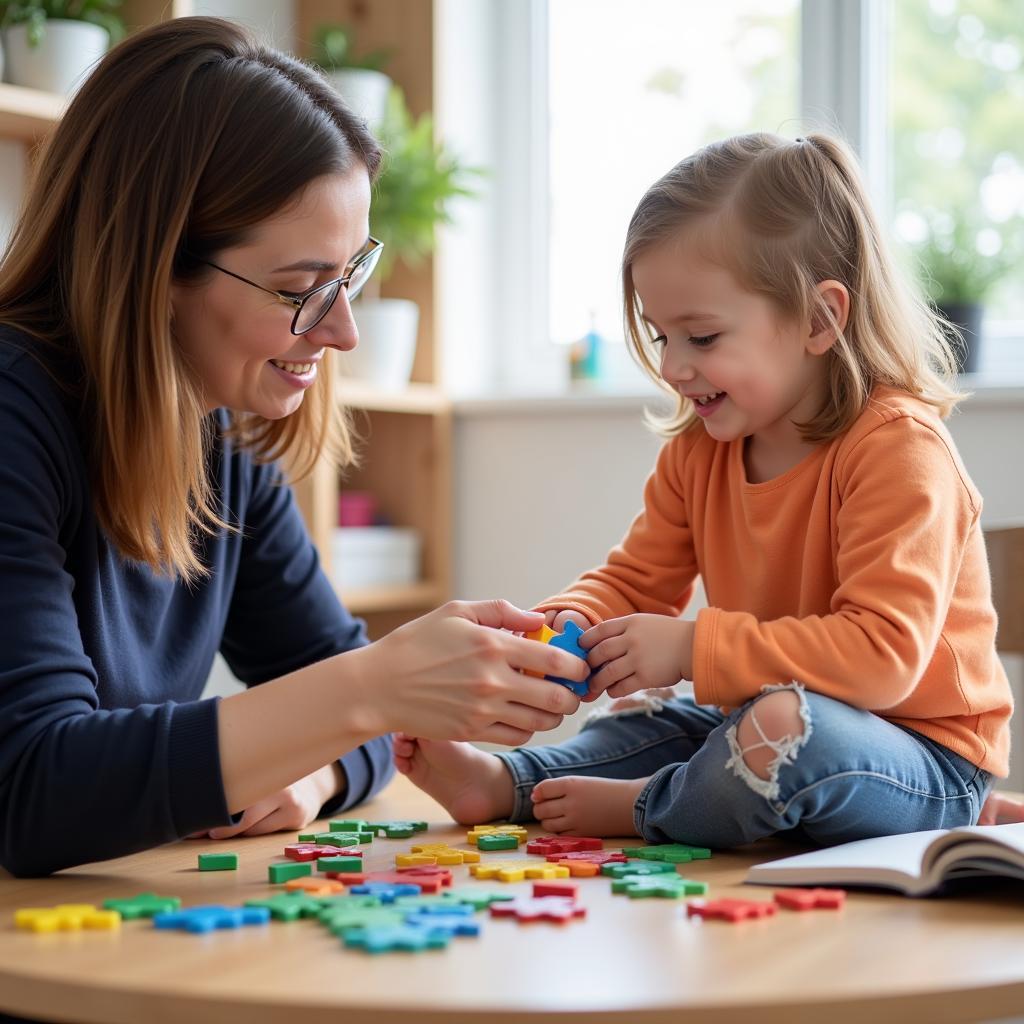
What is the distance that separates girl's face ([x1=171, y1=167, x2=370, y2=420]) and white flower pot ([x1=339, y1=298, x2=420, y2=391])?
1140mm

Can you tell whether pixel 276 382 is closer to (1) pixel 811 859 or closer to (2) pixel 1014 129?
(1) pixel 811 859

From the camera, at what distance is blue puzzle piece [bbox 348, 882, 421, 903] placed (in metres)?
0.93

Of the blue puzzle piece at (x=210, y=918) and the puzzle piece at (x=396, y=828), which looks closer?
the blue puzzle piece at (x=210, y=918)

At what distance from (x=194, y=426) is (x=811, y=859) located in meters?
0.65

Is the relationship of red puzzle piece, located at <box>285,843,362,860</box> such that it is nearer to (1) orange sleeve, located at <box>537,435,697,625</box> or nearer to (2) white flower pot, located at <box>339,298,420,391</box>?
(1) orange sleeve, located at <box>537,435,697,625</box>

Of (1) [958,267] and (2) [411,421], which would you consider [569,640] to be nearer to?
(1) [958,267]

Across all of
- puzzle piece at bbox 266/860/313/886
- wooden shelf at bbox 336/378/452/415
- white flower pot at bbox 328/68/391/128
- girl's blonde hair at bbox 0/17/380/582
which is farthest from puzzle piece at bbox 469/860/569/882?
white flower pot at bbox 328/68/391/128

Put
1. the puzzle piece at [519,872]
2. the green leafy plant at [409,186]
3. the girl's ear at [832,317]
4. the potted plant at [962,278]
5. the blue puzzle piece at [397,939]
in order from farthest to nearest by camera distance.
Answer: the green leafy plant at [409,186] < the potted plant at [962,278] < the girl's ear at [832,317] < the puzzle piece at [519,872] < the blue puzzle piece at [397,939]

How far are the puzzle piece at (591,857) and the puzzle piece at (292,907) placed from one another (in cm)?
23

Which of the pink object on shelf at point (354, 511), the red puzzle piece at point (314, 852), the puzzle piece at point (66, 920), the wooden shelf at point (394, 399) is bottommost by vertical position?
the red puzzle piece at point (314, 852)

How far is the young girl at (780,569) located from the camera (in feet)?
3.64

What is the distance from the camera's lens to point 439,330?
8.93 ft

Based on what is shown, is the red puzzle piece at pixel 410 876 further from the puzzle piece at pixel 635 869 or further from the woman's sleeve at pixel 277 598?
the woman's sleeve at pixel 277 598

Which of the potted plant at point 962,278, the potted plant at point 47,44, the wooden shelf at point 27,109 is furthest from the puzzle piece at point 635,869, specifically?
the potted plant at point 962,278
